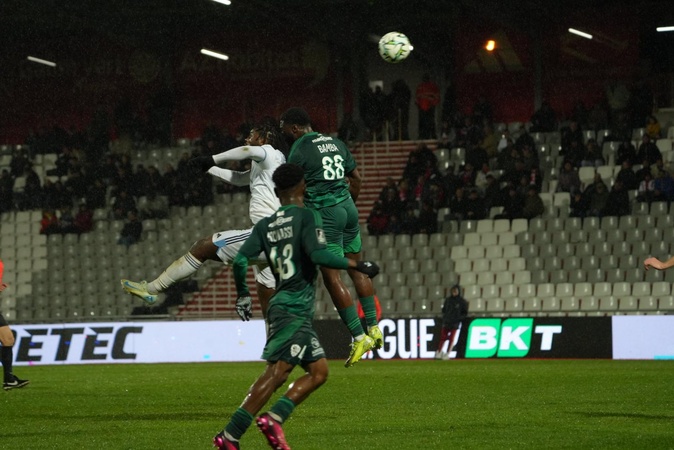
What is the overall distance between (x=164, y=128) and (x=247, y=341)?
11.1m

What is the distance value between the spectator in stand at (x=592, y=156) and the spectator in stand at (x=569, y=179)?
0.67 meters

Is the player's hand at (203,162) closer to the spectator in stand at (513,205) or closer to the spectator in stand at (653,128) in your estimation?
the spectator in stand at (513,205)

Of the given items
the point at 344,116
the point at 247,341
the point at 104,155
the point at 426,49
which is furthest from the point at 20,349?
the point at 426,49

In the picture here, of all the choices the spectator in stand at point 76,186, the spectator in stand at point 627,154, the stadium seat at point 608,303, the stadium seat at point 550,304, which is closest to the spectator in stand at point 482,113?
the spectator in stand at point 627,154

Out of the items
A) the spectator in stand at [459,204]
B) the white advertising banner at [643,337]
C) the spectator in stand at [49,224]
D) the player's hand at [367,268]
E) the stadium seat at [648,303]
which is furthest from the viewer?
the spectator in stand at [49,224]

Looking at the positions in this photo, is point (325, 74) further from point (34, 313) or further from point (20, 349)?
point (20, 349)

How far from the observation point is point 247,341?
24.0 metres

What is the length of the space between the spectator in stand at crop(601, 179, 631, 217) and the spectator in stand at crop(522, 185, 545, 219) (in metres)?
1.49

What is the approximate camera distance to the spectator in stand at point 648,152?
1009 inches

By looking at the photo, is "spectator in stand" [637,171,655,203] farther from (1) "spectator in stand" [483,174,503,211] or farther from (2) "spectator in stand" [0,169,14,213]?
(2) "spectator in stand" [0,169,14,213]

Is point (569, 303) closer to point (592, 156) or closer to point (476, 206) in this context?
point (476, 206)

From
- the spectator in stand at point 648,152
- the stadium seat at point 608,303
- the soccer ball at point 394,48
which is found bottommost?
the stadium seat at point 608,303

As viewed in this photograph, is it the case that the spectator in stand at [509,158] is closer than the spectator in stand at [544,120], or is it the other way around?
the spectator in stand at [509,158]

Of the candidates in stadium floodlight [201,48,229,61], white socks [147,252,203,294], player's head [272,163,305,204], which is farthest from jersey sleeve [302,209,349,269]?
stadium floodlight [201,48,229,61]
